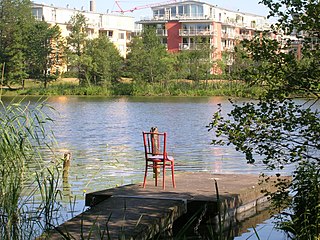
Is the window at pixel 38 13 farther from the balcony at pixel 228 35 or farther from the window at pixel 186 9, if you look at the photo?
the balcony at pixel 228 35

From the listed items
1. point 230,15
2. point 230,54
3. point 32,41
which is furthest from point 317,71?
point 230,15

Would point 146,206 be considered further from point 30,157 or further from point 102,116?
point 102,116

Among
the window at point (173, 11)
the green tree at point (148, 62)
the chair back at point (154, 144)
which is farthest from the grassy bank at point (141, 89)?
the chair back at point (154, 144)

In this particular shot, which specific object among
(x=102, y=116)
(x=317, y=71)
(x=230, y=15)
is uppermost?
(x=230, y=15)

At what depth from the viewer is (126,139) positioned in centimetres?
3369

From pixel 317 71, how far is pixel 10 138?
5.11 meters

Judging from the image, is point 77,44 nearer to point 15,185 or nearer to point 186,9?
point 186,9

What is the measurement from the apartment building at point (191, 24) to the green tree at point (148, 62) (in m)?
13.7

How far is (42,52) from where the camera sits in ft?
260

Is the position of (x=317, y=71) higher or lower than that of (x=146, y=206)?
higher

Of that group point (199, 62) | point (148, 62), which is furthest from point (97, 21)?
point (199, 62)

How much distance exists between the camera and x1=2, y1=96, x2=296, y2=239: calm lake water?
20.4 m

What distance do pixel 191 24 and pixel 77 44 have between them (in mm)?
22459

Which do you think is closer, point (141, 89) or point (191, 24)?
point (141, 89)
